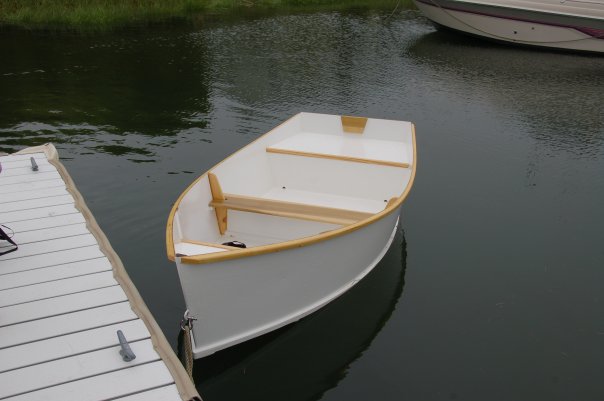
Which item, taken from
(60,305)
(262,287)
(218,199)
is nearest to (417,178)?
(218,199)

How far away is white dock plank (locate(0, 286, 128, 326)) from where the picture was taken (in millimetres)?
5195

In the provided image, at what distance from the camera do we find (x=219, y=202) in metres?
7.72

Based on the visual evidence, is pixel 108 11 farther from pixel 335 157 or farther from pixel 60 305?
pixel 60 305

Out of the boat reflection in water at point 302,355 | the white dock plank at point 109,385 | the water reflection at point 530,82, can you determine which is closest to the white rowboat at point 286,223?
the boat reflection in water at point 302,355

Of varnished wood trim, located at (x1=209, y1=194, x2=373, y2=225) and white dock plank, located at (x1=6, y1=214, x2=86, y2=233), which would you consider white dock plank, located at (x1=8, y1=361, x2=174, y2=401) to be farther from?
varnished wood trim, located at (x1=209, y1=194, x2=373, y2=225)

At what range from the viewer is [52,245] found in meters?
6.45

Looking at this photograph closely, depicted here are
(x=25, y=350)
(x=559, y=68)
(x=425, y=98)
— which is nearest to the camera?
(x=25, y=350)

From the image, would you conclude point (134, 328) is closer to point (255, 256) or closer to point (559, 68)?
point (255, 256)

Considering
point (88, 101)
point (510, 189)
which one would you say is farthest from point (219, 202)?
point (88, 101)

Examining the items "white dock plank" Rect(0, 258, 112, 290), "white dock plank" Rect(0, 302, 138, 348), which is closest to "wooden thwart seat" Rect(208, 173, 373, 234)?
"white dock plank" Rect(0, 258, 112, 290)

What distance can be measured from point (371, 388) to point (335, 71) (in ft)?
49.3

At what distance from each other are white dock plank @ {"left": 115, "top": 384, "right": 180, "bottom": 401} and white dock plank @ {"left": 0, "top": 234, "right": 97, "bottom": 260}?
9.11ft

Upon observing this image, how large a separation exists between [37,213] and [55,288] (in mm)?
1938

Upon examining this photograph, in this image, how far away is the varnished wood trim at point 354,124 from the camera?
10805mm
